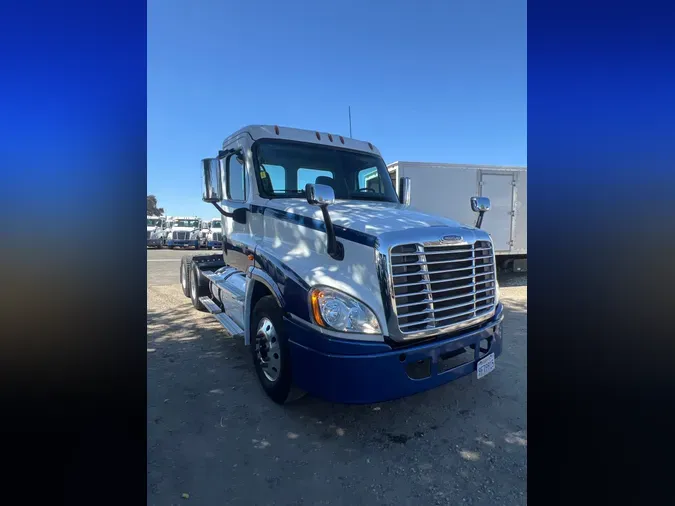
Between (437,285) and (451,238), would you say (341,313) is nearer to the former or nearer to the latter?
(437,285)

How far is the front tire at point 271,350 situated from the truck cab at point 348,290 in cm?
1

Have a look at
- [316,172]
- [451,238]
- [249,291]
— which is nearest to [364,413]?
[249,291]

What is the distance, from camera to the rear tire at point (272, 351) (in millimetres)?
3154

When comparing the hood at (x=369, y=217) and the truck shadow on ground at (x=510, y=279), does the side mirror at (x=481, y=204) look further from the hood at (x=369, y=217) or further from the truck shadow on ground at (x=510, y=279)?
the truck shadow on ground at (x=510, y=279)

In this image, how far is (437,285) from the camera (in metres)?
2.97

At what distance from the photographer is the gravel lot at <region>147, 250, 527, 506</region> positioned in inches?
90.0

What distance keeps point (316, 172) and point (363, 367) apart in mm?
2633

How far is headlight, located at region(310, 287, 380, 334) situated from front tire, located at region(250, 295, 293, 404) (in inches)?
22.1

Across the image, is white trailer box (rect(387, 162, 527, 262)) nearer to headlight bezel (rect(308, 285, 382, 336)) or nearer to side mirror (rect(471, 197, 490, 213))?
side mirror (rect(471, 197, 490, 213))

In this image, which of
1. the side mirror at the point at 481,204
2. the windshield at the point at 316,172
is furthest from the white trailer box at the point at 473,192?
the side mirror at the point at 481,204

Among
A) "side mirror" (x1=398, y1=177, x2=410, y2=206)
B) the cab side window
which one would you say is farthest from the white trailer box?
the cab side window
